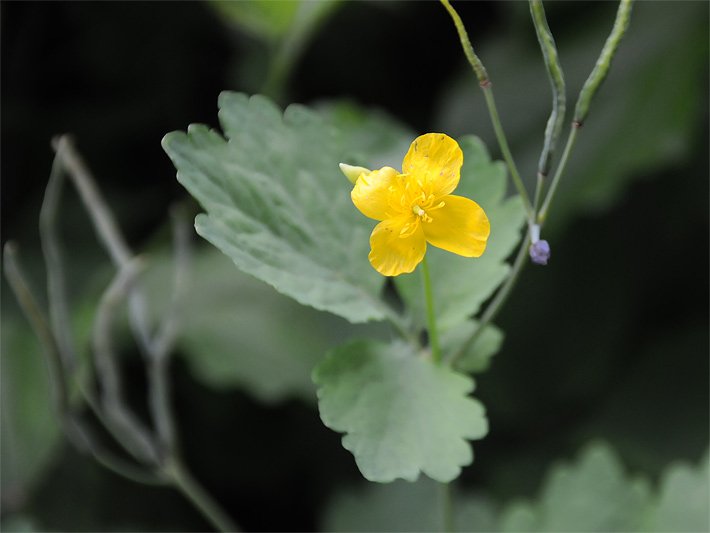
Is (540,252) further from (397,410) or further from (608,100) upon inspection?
(608,100)

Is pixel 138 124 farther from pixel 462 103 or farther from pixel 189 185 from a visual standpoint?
pixel 189 185

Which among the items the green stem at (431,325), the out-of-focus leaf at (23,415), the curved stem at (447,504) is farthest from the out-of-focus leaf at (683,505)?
the out-of-focus leaf at (23,415)

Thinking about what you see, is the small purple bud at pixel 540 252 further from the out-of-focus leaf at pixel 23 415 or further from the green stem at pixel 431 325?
the out-of-focus leaf at pixel 23 415

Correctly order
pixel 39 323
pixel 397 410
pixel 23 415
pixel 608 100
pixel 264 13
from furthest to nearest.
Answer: pixel 608 100 → pixel 264 13 → pixel 23 415 → pixel 39 323 → pixel 397 410

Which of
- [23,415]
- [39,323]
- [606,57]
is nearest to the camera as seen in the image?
[606,57]

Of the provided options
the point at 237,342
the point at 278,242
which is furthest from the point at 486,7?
the point at 278,242

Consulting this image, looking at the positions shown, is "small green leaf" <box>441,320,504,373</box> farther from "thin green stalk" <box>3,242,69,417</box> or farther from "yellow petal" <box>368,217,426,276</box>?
"thin green stalk" <box>3,242,69,417</box>

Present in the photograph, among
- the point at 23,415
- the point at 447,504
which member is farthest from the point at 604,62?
the point at 23,415
